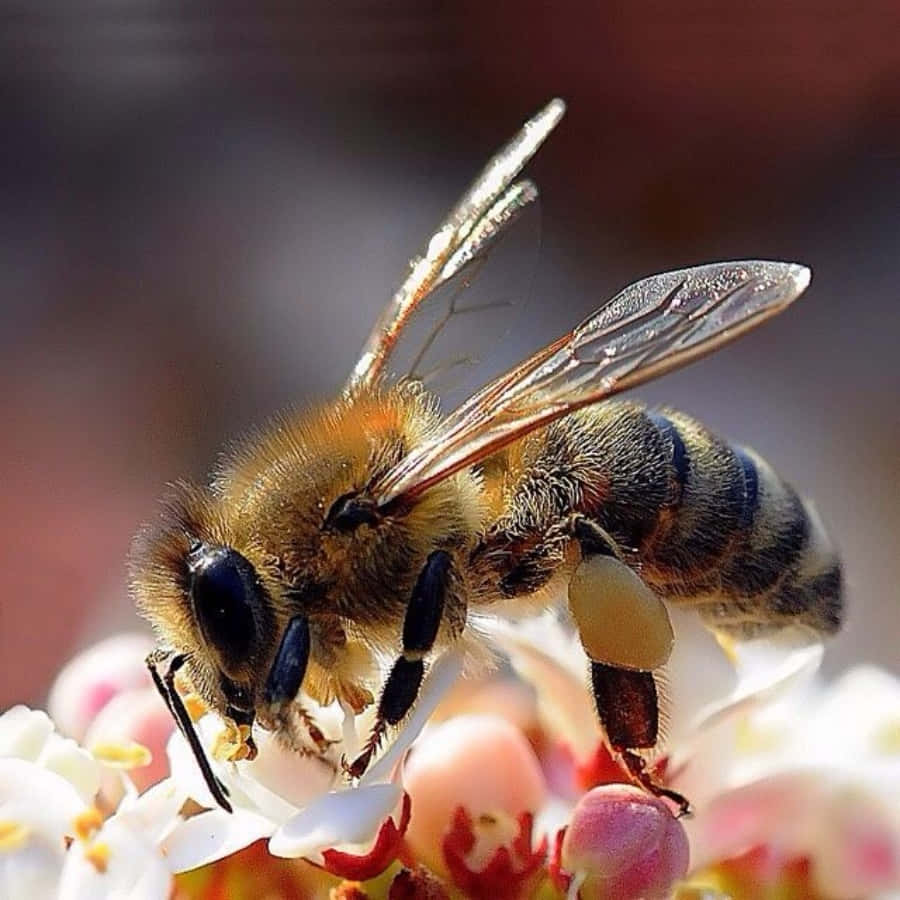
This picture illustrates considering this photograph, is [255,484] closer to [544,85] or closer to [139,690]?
[139,690]

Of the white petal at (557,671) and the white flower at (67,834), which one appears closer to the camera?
the white flower at (67,834)

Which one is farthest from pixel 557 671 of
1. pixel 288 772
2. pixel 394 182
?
pixel 394 182

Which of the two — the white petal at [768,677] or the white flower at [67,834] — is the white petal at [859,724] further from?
the white flower at [67,834]

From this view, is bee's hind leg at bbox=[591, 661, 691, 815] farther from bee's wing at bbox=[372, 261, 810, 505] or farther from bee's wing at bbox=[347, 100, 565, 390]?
bee's wing at bbox=[347, 100, 565, 390]

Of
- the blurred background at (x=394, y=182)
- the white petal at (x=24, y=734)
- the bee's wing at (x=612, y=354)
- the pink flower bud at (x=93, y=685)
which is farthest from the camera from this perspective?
the blurred background at (x=394, y=182)

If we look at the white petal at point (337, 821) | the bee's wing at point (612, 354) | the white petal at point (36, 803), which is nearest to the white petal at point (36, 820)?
the white petal at point (36, 803)

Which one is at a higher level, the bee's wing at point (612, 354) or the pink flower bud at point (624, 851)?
the bee's wing at point (612, 354)

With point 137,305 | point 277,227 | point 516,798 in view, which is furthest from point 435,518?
point 277,227
